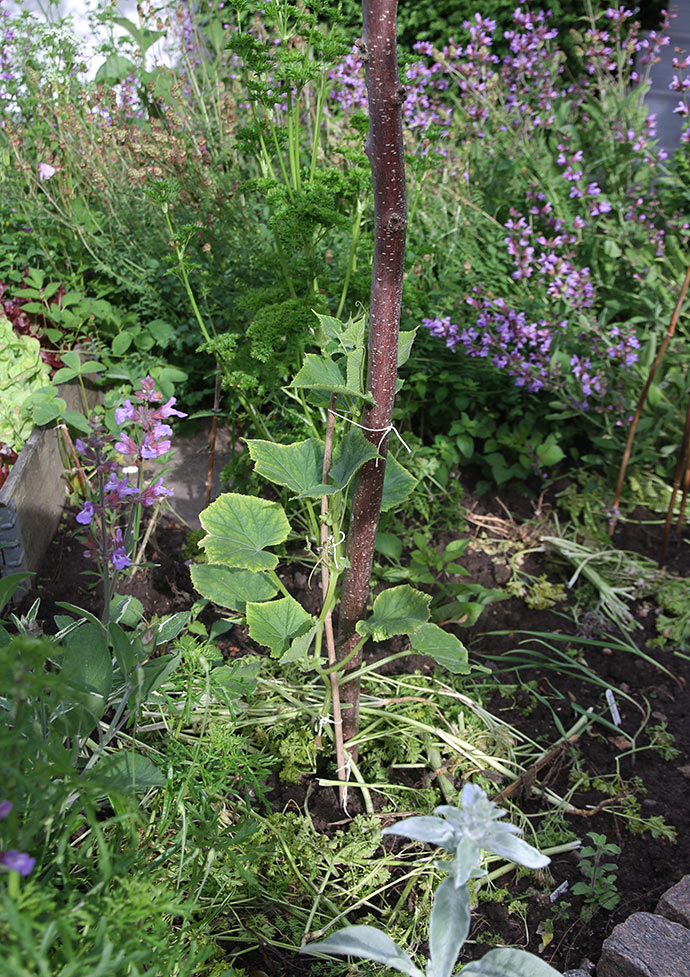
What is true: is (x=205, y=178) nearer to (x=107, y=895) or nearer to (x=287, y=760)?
(x=287, y=760)

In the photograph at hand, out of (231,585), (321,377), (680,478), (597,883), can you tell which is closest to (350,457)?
(321,377)

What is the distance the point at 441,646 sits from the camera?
1.61 m

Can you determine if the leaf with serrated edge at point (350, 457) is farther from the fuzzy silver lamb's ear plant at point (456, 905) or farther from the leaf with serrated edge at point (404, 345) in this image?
the fuzzy silver lamb's ear plant at point (456, 905)

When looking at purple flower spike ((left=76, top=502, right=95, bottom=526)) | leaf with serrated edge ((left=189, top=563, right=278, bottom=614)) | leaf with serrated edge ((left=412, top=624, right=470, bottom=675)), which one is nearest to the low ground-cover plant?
leaf with serrated edge ((left=412, top=624, right=470, bottom=675))

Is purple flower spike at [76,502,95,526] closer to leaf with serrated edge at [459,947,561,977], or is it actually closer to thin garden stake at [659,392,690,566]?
leaf with serrated edge at [459,947,561,977]

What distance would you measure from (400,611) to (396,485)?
263mm

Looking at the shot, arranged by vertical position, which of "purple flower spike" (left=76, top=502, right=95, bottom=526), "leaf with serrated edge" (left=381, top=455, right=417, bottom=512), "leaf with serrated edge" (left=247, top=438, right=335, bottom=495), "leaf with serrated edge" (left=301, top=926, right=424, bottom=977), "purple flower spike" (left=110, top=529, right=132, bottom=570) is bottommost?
"leaf with serrated edge" (left=301, top=926, right=424, bottom=977)

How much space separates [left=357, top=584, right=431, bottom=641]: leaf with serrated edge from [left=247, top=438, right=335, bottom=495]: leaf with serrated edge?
282 millimetres

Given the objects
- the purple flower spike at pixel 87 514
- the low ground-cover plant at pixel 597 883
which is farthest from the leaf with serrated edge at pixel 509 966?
the purple flower spike at pixel 87 514

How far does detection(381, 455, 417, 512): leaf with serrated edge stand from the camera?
1669 millimetres

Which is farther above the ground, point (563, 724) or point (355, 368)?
point (355, 368)

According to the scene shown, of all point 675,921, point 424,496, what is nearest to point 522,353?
point 424,496

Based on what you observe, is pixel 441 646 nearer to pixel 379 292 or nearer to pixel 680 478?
pixel 379 292

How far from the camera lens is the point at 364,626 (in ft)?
5.11
